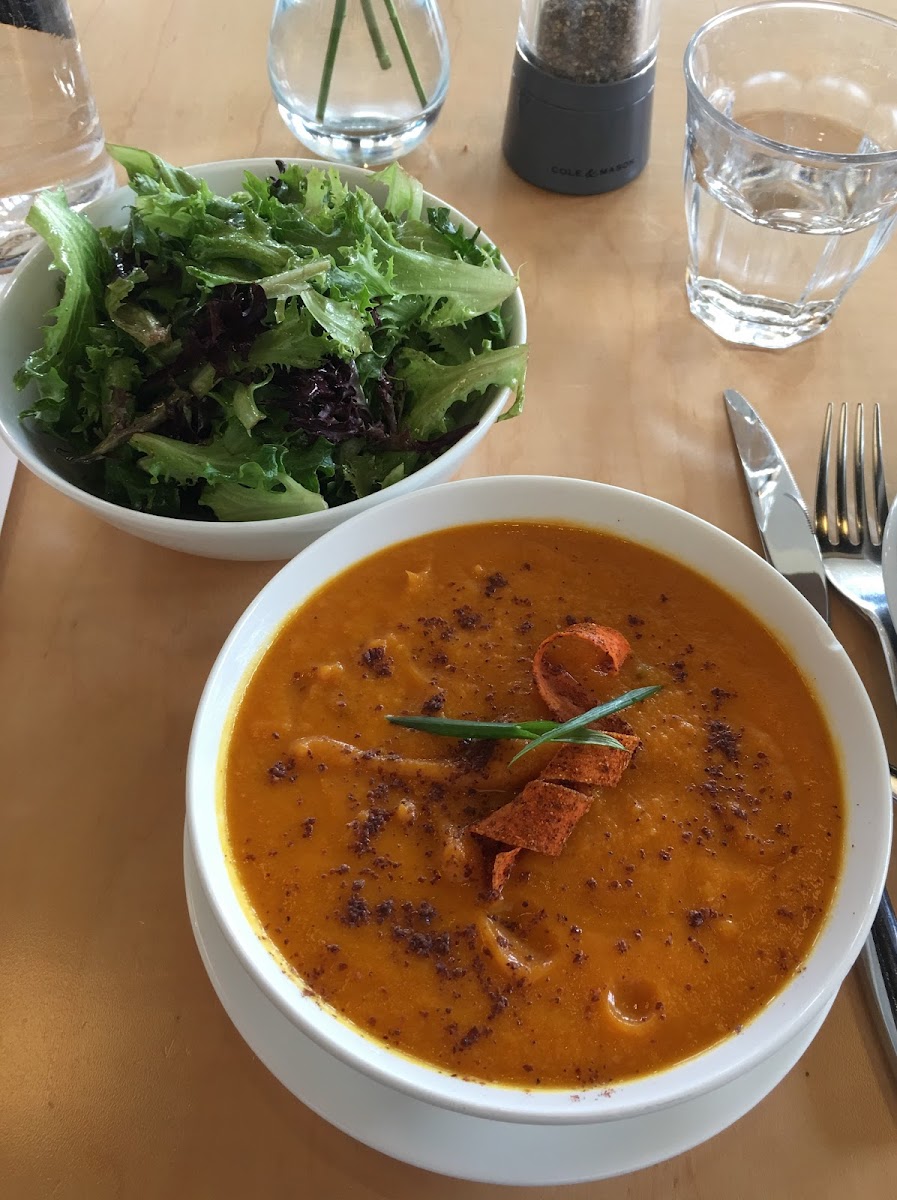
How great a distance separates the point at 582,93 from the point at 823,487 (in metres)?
1.01

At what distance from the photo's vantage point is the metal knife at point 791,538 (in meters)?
1.22

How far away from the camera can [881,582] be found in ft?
5.18

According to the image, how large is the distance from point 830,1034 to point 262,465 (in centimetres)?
109

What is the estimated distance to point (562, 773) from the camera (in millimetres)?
1189

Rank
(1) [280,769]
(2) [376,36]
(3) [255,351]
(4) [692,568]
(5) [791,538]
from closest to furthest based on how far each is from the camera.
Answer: (1) [280,769] < (4) [692,568] < (3) [255,351] < (5) [791,538] < (2) [376,36]

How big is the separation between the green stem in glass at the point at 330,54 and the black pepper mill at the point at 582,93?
41 centimetres

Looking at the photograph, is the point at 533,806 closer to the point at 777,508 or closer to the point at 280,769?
the point at 280,769

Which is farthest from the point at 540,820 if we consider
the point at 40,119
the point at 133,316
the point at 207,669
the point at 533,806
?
the point at 40,119

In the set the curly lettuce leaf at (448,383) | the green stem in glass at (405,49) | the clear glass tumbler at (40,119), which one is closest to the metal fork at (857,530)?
the curly lettuce leaf at (448,383)

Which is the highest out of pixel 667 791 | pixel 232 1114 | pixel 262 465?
pixel 262 465

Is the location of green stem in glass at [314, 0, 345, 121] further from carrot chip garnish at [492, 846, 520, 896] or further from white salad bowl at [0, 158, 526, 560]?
carrot chip garnish at [492, 846, 520, 896]

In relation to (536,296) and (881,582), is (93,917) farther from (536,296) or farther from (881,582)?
(536,296)

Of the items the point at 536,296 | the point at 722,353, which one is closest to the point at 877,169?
the point at 722,353

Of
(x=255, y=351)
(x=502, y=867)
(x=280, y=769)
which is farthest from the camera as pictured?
(x=255, y=351)
